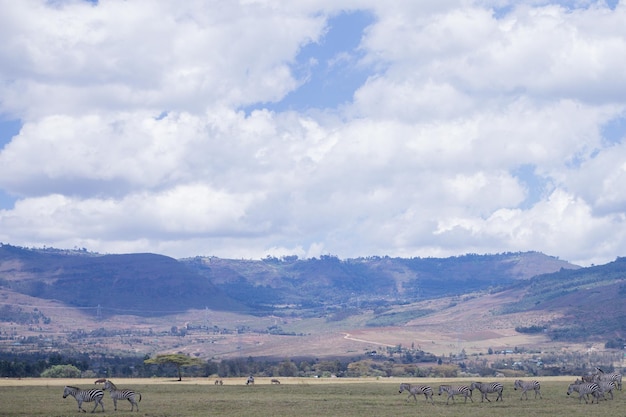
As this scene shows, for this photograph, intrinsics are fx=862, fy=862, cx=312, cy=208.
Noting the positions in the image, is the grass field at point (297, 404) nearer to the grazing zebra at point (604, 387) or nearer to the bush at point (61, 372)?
the grazing zebra at point (604, 387)

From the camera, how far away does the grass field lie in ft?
167

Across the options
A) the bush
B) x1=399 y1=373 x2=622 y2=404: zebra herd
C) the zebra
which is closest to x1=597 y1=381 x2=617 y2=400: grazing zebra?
x1=399 y1=373 x2=622 y2=404: zebra herd

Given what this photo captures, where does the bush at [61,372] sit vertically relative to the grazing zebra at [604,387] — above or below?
above

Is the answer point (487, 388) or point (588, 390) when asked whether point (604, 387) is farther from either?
point (487, 388)

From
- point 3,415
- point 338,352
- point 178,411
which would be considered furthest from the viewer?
point 338,352

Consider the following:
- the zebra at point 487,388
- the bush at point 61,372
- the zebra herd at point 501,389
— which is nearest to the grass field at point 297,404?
the zebra herd at point 501,389

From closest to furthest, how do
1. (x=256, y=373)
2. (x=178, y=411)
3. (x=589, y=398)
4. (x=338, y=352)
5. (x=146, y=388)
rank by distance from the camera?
(x=178, y=411), (x=589, y=398), (x=146, y=388), (x=256, y=373), (x=338, y=352)

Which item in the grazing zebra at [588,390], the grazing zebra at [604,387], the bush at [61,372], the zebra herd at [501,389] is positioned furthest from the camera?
the bush at [61,372]

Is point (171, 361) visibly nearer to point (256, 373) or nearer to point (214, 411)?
point (256, 373)

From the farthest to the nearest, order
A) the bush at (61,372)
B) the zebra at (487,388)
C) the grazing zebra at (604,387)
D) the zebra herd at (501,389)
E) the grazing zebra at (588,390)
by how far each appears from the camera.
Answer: the bush at (61,372)
the zebra at (487,388)
the grazing zebra at (604,387)
the zebra herd at (501,389)
the grazing zebra at (588,390)

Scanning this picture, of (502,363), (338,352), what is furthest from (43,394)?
(338,352)

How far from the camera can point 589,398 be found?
198 feet

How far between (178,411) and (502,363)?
109863 mm

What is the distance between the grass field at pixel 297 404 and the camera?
50.9m
